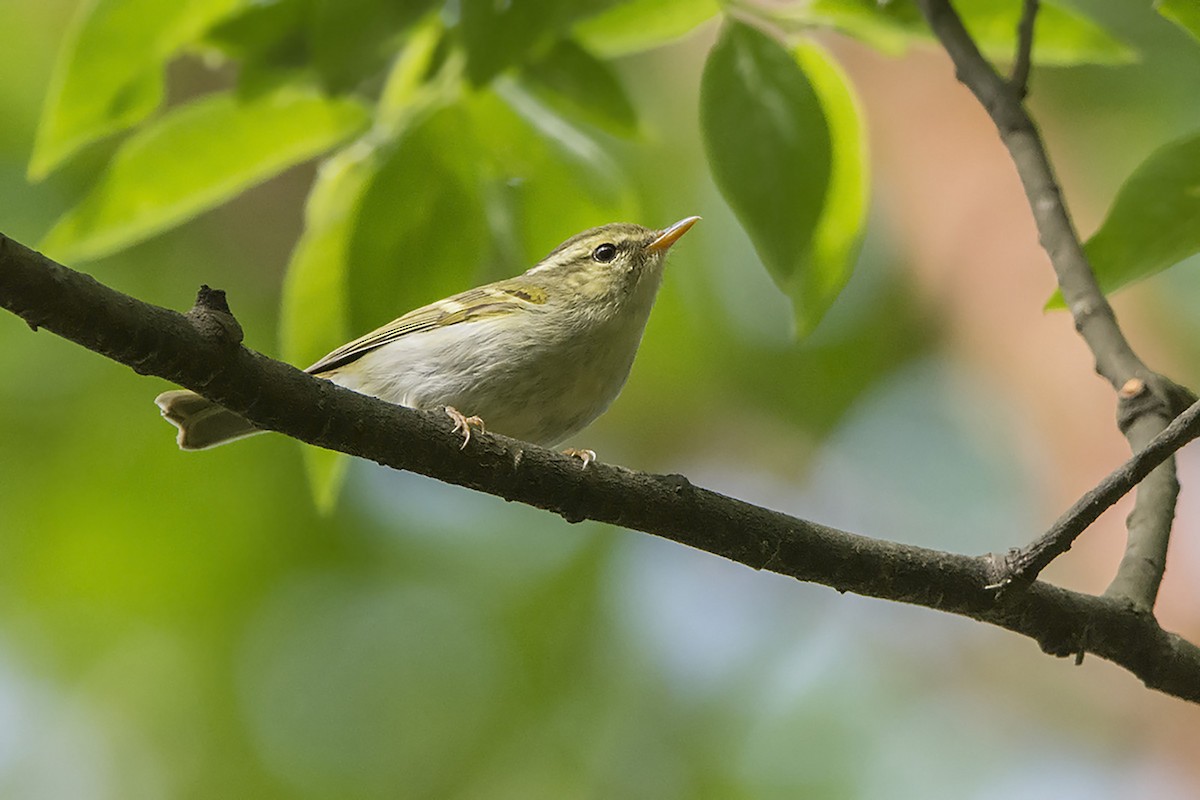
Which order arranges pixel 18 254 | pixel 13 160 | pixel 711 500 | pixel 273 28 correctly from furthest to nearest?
pixel 13 160 → pixel 273 28 → pixel 711 500 → pixel 18 254

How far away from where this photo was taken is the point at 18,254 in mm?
1349

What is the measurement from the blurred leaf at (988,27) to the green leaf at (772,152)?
281mm

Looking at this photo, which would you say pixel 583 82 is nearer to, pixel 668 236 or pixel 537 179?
pixel 537 179

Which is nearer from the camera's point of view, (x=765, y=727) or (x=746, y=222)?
(x=746, y=222)

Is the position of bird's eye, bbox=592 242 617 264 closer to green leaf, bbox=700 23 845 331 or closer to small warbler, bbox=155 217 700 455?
small warbler, bbox=155 217 700 455

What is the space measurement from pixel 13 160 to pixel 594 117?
4.04 metres

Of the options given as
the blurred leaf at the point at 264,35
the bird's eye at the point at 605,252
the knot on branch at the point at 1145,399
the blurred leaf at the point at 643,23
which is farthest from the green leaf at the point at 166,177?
the knot on branch at the point at 1145,399

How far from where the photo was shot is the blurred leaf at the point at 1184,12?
71.4 inches

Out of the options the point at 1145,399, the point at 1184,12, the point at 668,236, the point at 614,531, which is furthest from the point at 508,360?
the point at 614,531

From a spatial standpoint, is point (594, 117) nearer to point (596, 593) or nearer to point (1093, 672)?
point (596, 593)

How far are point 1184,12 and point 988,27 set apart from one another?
0.58 meters

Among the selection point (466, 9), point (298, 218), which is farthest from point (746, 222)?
point (298, 218)

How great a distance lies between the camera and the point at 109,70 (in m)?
2.13

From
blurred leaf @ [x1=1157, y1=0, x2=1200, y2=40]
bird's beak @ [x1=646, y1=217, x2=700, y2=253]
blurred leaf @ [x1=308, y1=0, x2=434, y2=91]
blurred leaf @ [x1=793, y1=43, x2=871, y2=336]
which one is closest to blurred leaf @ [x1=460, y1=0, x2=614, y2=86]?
blurred leaf @ [x1=308, y1=0, x2=434, y2=91]
